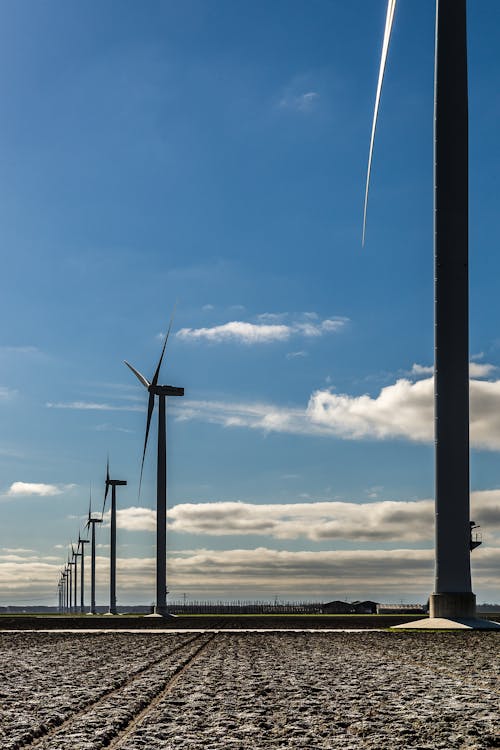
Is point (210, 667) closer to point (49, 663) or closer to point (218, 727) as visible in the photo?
point (49, 663)

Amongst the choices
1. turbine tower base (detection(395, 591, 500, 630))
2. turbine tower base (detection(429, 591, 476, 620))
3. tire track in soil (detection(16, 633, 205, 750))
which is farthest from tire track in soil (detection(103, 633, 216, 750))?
turbine tower base (detection(429, 591, 476, 620))

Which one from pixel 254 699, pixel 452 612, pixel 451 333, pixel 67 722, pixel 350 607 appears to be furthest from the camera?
pixel 350 607

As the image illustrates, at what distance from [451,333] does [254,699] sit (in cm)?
3054

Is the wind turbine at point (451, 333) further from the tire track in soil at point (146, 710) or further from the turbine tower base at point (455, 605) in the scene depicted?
the tire track in soil at point (146, 710)

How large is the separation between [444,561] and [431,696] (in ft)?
92.7

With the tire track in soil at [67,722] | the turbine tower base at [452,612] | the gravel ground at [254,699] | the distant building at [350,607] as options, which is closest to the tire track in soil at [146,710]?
the gravel ground at [254,699]

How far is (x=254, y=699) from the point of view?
640 inches

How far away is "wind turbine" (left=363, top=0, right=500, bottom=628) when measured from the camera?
143ft

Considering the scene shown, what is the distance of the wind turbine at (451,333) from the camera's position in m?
43.7

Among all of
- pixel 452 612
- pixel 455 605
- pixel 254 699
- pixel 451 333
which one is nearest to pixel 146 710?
pixel 254 699

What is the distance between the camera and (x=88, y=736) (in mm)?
12461

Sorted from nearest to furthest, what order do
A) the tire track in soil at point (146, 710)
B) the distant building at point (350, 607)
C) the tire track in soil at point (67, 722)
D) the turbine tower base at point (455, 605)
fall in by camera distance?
the tire track in soil at point (146, 710) → the tire track in soil at point (67, 722) → the turbine tower base at point (455, 605) → the distant building at point (350, 607)

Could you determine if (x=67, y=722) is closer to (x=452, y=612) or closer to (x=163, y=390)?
(x=452, y=612)

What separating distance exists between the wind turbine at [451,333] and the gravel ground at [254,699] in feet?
46.6
